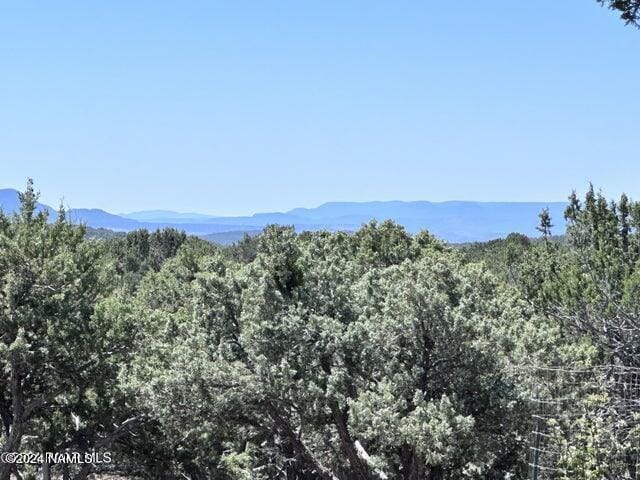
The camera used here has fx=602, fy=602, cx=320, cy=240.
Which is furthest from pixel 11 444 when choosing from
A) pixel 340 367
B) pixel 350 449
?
pixel 340 367

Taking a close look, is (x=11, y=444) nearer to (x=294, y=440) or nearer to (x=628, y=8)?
(x=294, y=440)

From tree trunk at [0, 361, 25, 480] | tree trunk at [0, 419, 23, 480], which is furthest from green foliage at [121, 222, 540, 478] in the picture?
tree trunk at [0, 419, 23, 480]

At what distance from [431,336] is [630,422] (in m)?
6.25

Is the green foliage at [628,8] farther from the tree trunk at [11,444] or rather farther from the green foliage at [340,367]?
the tree trunk at [11,444]

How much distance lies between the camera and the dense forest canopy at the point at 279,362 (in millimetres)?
13094

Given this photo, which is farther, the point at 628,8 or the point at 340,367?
the point at 340,367

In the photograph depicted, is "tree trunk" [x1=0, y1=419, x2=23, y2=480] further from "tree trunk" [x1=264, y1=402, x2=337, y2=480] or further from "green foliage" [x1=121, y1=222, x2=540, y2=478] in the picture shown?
"tree trunk" [x1=264, y1=402, x2=337, y2=480]

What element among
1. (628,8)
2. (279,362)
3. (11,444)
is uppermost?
(628,8)

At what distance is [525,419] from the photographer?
13578mm

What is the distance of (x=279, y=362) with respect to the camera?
44.7ft

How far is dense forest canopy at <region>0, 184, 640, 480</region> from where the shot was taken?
43.0ft

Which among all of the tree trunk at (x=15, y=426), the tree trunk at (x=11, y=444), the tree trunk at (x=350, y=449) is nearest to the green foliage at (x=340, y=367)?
the tree trunk at (x=350, y=449)

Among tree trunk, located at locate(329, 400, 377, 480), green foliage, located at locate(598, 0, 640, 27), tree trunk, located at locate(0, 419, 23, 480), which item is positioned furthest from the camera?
tree trunk, located at locate(0, 419, 23, 480)

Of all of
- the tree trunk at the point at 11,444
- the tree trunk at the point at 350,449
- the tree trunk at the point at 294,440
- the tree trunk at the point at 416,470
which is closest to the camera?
the tree trunk at the point at 416,470
